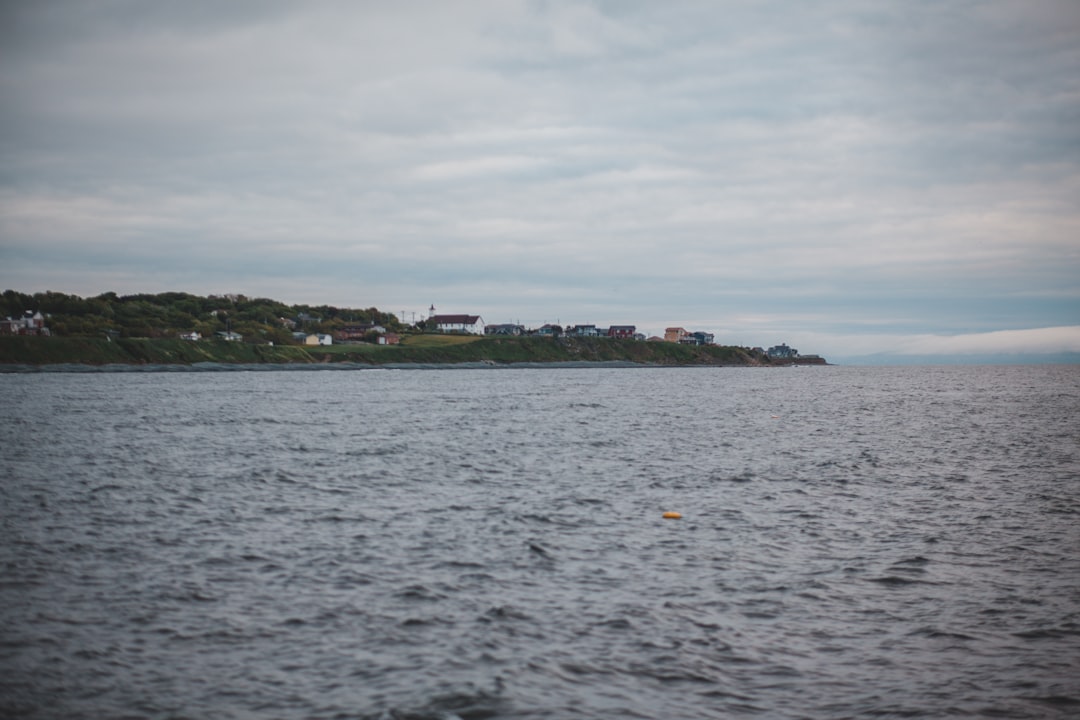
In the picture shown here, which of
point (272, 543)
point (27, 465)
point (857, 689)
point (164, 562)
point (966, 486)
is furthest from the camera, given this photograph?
point (27, 465)

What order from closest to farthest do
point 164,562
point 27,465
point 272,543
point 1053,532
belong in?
1. point 164,562
2. point 272,543
3. point 1053,532
4. point 27,465

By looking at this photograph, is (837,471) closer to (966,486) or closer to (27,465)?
(966,486)

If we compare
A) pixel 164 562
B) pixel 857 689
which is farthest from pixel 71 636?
pixel 857 689

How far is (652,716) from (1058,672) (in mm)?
7629

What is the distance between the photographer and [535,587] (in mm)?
18562

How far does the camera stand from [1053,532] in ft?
81.7

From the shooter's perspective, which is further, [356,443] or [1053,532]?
[356,443]

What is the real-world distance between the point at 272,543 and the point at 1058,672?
18.9 meters

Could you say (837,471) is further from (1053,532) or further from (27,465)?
(27,465)

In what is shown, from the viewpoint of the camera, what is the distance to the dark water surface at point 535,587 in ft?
42.4

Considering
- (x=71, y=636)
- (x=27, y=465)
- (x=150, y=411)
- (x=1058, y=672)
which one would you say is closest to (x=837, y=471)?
(x=1058, y=672)

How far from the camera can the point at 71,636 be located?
15.0 meters

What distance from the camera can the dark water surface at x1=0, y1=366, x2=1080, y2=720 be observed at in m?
12.9

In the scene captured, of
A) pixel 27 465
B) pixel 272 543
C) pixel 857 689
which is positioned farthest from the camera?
pixel 27 465
